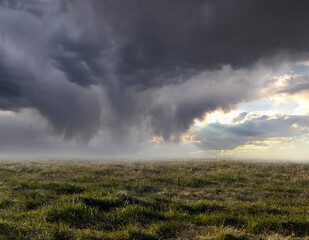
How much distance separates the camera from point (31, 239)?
441 centimetres

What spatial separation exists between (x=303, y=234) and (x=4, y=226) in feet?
24.5

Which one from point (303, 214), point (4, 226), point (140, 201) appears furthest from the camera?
point (140, 201)

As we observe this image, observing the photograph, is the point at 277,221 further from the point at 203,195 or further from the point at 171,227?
the point at 203,195

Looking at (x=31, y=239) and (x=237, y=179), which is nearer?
(x=31, y=239)

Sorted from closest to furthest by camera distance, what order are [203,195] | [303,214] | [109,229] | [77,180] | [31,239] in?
[31,239] < [109,229] < [303,214] < [203,195] < [77,180]

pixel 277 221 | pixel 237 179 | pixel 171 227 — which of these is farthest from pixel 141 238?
pixel 237 179

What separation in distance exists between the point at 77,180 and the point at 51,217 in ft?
26.9

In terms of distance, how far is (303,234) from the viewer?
535cm

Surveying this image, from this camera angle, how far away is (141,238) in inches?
183

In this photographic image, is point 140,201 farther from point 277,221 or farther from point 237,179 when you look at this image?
point 237,179

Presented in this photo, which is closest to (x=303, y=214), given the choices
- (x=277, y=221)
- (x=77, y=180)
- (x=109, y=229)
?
(x=277, y=221)

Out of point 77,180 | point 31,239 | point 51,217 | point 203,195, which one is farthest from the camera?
point 77,180

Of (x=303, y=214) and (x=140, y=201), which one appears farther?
(x=140, y=201)

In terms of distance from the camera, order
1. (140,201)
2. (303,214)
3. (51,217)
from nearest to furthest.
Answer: (51,217) → (303,214) → (140,201)
